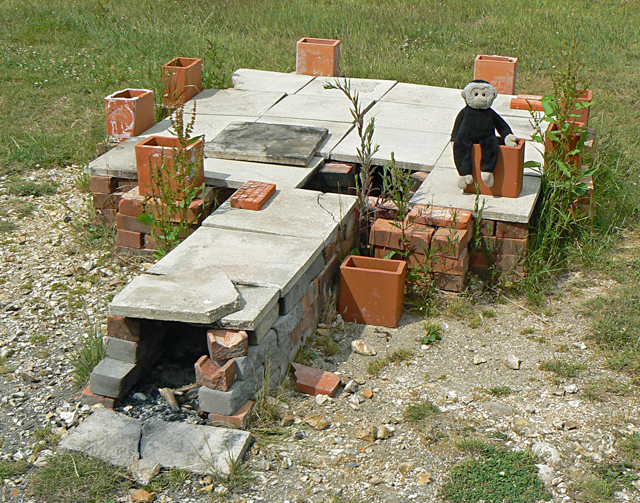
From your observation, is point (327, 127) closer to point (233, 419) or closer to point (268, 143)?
point (268, 143)

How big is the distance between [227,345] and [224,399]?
0.27m

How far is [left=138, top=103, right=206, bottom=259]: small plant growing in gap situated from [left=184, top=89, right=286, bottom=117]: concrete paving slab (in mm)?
1935

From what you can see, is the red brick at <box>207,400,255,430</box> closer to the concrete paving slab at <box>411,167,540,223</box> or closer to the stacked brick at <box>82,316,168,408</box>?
the stacked brick at <box>82,316,168,408</box>

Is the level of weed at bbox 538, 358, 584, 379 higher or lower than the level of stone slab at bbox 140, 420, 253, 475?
lower

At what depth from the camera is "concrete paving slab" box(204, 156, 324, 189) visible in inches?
225

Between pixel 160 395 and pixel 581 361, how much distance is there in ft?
8.06

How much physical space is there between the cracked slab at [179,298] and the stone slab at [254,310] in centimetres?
5

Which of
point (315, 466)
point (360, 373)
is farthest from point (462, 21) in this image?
point (315, 466)

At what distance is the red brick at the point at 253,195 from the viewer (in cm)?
519

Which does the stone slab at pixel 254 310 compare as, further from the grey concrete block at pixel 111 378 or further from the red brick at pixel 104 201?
the red brick at pixel 104 201

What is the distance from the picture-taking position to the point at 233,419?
383 cm

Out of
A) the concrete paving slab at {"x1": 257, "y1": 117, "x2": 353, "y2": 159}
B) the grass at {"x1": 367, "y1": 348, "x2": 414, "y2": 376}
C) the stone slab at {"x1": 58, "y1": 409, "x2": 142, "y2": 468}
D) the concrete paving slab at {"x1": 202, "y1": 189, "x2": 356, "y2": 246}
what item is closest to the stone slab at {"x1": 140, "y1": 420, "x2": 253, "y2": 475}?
the stone slab at {"x1": 58, "y1": 409, "x2": 142, "y2": 468}

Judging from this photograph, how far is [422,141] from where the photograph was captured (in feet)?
21.4

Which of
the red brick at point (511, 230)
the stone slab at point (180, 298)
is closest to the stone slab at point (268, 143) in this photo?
the red brick at point (511, 230)
